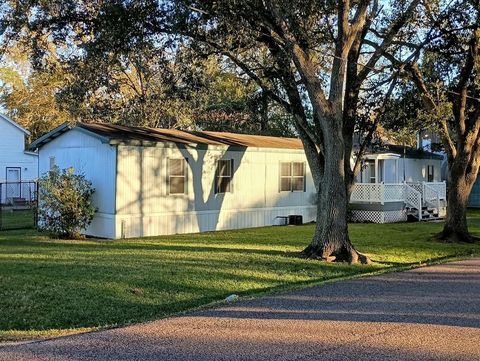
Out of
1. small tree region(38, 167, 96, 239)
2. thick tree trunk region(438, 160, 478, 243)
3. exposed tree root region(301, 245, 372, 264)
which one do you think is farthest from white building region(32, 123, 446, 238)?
exposed tree root region(301, 245, 372, 264)

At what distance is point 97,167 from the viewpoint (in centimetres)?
1783

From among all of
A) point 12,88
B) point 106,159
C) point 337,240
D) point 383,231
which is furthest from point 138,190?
point 12,88

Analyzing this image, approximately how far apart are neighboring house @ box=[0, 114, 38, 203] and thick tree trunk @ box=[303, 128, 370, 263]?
27.3 m

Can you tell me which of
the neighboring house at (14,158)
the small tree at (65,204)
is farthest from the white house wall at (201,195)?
the neighboring house at (14,158)

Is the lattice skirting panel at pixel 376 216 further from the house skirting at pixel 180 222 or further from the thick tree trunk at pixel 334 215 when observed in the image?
the thick tree trunk at pixel 334 215

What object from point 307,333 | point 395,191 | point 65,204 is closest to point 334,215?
point 307,333

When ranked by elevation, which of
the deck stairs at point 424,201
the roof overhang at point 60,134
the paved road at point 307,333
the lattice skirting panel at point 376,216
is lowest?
the paved road at point 307,333

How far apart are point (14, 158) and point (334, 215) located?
96.4 ft

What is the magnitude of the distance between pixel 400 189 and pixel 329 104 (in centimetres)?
1388

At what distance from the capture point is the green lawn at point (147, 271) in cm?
771

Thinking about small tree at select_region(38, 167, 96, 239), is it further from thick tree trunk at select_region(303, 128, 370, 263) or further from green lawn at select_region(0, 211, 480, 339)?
thick tree trunk at select_region(303, 128, 370, 263)

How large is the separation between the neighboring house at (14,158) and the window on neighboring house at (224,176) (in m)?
19.6

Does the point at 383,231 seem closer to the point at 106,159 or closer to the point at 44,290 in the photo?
the point at 106,159

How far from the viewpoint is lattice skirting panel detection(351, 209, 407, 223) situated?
2444 centimetres
